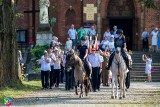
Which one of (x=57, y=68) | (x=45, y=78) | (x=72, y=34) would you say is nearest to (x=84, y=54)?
(x=45, y=78)

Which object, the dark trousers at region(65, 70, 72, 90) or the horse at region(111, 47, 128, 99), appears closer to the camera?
the horse at region(111, 47, 128, 99)

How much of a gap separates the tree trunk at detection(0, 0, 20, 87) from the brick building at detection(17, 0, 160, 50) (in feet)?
55.5

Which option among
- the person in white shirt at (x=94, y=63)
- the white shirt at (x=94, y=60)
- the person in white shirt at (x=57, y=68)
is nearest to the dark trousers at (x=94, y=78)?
the person in white shirt at (x=94, y=63)

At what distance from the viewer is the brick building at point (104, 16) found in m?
42.9

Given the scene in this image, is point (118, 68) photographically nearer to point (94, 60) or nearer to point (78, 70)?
point (78, 70)

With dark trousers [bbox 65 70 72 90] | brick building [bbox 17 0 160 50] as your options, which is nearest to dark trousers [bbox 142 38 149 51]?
brick building [bbox 17 0 160 50]

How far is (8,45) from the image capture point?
1014 inches

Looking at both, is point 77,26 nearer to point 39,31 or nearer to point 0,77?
point 39,31

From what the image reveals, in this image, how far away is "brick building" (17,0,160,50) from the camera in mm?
42875

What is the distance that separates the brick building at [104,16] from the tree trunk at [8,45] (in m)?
16.9

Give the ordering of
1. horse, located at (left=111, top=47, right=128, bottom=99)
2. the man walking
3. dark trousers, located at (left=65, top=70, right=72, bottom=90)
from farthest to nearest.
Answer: the man walking → dark trousers, located at (left=65, top=70, right=72, bottom=90) → horse, located at (left=111, top=47, right=128, bottom=99)

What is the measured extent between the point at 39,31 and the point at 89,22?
13.2ft

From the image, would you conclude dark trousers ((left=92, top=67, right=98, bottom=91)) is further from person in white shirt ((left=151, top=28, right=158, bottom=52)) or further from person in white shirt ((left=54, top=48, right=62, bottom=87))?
person in white shirt ((left=151, top=28, right=158, bottom=52))

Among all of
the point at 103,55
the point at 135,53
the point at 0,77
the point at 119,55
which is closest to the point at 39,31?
the point at 135,53
